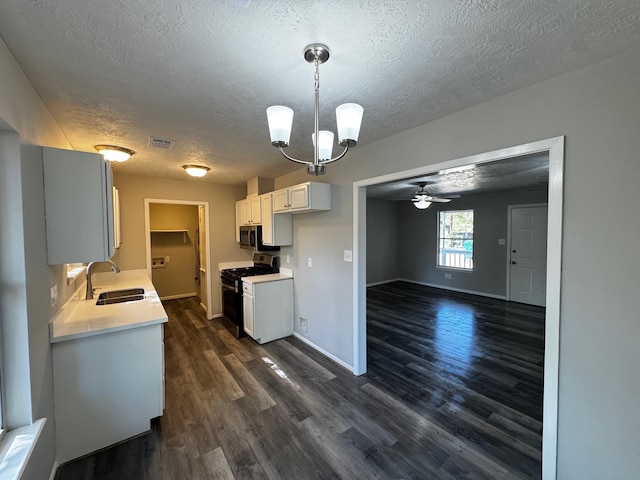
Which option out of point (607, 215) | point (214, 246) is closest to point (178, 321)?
point (214, 246)

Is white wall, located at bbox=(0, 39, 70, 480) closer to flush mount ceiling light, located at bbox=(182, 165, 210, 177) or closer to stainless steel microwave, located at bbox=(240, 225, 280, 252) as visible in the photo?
flush mount ceiling light, located at bbox=(182, 165, 210, 177)

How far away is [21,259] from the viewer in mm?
1346

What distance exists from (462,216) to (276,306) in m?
5.31

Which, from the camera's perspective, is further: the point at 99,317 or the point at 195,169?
the point at 195,169

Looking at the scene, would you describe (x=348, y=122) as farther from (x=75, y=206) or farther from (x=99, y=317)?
(x=99, y=317)

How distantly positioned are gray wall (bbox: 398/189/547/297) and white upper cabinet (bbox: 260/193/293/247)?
4731 millimetres

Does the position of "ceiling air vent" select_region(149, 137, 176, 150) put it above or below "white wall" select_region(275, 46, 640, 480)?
above

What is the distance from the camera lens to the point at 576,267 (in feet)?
4.93

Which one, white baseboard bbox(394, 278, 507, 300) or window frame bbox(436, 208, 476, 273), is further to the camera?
window frame bbox(436, 208, 476, 273)

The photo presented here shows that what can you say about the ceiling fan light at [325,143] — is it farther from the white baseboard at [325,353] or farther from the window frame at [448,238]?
the window frame at [448,238]

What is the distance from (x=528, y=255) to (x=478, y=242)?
101cm

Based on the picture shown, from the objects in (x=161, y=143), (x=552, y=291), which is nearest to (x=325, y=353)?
(x=552, y=291)

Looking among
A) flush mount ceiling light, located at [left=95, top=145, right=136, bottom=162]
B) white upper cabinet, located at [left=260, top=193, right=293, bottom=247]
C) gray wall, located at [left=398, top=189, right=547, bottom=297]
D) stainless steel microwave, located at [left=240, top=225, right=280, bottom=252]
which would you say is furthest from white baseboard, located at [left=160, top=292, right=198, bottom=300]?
gray wall, located at [left=398, top=189, right=547, bottom=297]

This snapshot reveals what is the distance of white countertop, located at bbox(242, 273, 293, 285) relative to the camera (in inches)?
148
